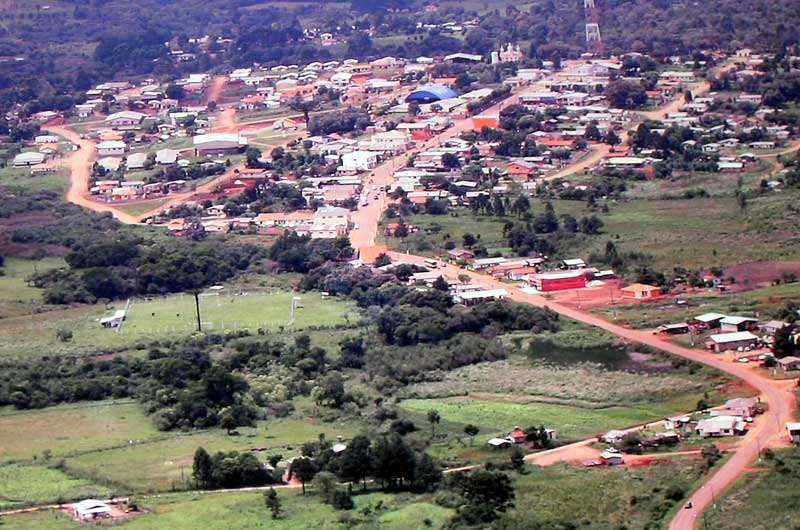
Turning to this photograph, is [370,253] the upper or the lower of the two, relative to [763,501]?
lower

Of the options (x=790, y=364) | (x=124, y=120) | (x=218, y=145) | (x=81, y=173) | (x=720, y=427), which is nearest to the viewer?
(x=720, y=427)

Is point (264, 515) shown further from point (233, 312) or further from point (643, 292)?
point (643, 292)

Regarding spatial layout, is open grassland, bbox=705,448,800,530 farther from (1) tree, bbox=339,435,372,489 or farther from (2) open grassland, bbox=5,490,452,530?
(1) tree, bbox=339,435,372,489

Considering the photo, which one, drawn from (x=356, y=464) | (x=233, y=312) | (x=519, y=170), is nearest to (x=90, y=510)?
(x=356, y=464)

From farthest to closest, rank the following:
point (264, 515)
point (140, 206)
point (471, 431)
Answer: point (140, 206) < point (471, 431) < point (264, 515)

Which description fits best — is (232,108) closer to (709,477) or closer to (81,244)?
(81,244)

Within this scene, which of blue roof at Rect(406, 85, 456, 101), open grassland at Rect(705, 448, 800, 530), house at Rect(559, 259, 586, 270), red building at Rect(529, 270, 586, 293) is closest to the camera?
open grassland at Rect(705, 448, 800, 530)

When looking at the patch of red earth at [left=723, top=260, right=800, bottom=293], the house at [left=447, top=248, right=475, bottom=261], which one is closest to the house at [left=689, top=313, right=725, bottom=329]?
the patch of red earth at [left=723, top=260, right=800, bottom=293]

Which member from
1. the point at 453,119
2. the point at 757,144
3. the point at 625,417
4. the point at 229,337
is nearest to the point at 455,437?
the point at 625,417
